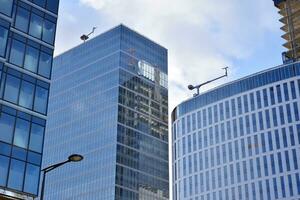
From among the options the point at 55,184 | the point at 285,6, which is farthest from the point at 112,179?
the point at 285,6

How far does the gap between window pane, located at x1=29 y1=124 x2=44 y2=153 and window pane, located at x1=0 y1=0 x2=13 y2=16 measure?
1019 centimetres

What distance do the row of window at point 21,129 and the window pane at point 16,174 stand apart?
1.59 meters

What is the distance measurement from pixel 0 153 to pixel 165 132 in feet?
481

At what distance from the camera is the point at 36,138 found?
153ft

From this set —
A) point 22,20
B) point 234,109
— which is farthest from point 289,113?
point 22,20

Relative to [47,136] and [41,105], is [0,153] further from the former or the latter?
[47,136]

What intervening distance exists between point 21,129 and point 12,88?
365 cm

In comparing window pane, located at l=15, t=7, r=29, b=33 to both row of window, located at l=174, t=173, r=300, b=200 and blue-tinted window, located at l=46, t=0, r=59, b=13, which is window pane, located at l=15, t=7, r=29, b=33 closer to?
blue-tinted window, located at l=46, t=0, r=59, b=13

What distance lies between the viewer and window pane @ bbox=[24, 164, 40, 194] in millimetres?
44309

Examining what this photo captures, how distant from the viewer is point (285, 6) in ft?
510

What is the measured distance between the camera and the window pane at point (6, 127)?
145 feet

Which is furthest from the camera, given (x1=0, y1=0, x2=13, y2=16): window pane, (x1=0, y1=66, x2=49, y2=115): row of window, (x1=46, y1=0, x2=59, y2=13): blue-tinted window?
(x1=46, y1=0, x2=59, y2=13): blue-tinted window

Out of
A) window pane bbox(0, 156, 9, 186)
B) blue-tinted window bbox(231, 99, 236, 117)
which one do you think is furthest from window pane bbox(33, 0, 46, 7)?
blue-tinted window bbox(231, 99, 236, 117)

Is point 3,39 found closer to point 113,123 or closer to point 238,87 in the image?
point 238,87
